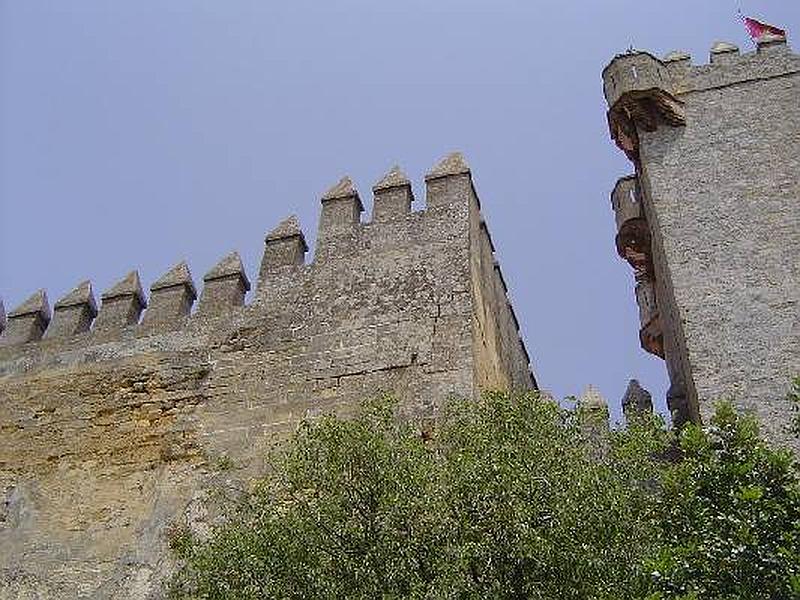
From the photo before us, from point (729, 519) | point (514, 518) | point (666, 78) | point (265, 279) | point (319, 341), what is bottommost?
point (729, 519)

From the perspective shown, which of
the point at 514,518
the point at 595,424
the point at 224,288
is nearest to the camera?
the point at 514,518

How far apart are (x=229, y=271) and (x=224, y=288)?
332 millimetres

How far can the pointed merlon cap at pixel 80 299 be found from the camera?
15.5m

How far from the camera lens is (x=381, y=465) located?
870 cm

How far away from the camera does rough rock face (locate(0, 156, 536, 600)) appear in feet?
39.8

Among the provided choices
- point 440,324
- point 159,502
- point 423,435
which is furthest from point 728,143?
point 159,502

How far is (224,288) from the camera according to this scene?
1461 cm

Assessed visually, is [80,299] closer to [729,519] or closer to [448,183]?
[448,183]

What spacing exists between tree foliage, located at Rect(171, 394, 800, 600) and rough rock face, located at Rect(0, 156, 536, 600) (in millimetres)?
2591

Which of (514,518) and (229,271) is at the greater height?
(229,271)

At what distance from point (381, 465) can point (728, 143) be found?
9964 mm

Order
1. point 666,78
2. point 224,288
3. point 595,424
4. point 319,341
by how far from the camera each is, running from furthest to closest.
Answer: point 666,78, point 224,288, point 319,341, point 595,424


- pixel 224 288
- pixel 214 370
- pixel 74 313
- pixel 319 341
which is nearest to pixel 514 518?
pixel 319 341

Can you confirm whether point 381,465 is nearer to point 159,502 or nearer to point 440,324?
point 440,324
